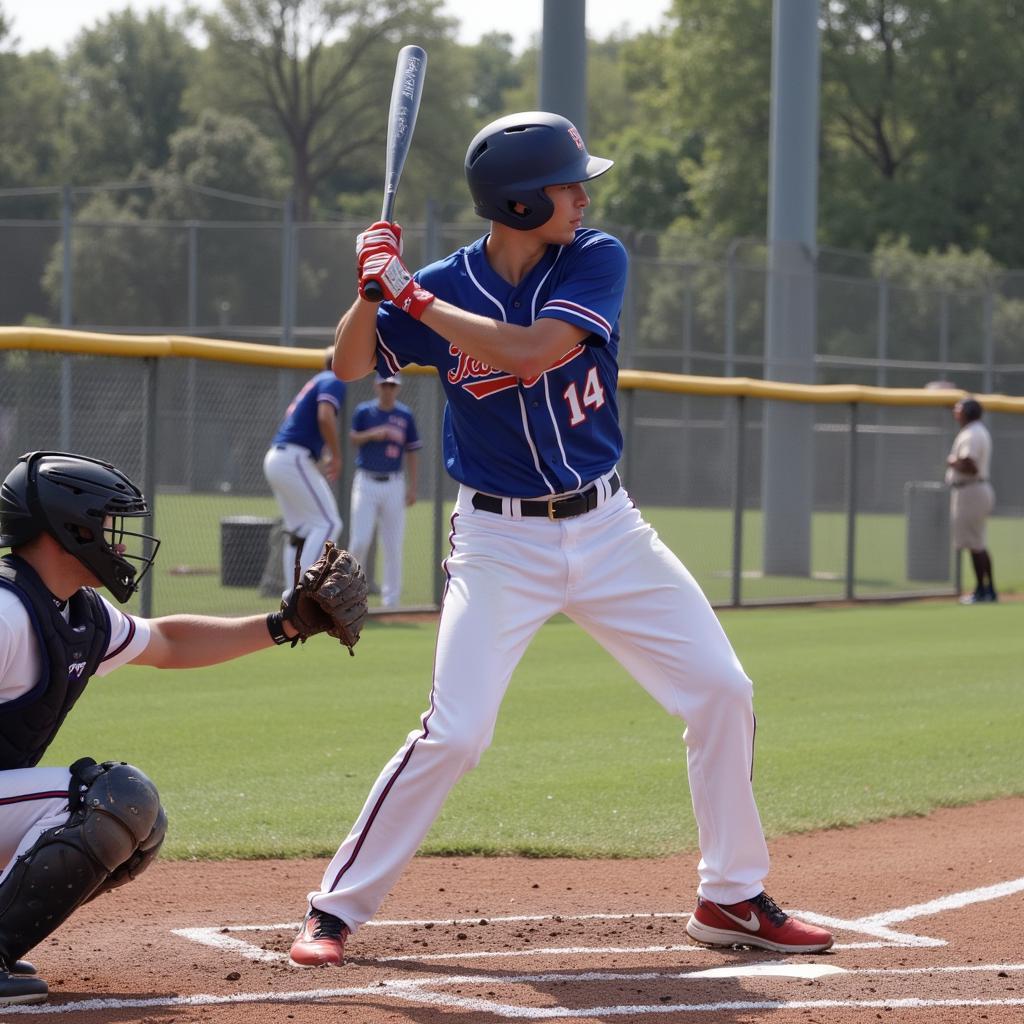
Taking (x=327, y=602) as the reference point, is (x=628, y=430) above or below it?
above

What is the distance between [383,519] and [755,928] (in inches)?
343

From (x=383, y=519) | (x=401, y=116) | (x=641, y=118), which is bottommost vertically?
(x=383, y=519)

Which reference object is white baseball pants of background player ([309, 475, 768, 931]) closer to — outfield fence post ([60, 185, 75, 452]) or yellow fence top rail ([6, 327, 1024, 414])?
yellow fence top rail ([6, 327, 1024, 414])

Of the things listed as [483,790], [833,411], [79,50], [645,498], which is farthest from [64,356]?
[79,50]

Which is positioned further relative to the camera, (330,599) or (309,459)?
(309,459)

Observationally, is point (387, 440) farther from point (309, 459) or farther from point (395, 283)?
point (395, 283)

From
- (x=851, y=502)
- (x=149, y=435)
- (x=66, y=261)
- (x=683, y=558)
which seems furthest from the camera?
(x=66, y=261)

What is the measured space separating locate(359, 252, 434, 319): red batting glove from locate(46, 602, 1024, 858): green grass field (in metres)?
2.21

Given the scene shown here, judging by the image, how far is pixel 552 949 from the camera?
4.00 m

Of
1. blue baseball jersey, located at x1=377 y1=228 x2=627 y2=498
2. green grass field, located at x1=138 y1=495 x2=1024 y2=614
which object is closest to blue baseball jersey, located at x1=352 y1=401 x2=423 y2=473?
green grass field, located at x1=138 y1=495 x2=1024 y2=614

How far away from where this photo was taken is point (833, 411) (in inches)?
986

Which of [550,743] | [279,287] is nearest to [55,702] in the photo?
[550,743]

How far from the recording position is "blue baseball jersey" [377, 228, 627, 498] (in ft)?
12.8

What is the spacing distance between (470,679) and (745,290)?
2376cm
